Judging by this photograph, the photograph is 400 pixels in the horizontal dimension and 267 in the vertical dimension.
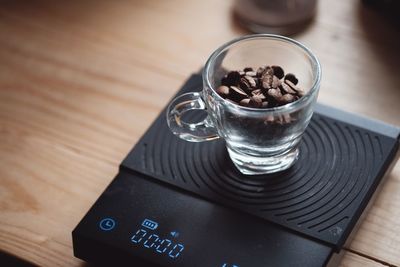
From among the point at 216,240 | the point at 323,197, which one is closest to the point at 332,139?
the point at 323,197

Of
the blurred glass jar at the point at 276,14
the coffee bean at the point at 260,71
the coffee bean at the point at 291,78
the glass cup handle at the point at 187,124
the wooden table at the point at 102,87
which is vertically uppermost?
the coffee bean at the point at 260,71

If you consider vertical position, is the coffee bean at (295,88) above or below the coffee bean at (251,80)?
below

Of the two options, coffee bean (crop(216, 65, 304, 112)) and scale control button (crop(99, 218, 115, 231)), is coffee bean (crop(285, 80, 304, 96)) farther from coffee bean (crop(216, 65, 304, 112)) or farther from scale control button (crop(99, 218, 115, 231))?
scale control button (crop(99, 218, 115, 231))

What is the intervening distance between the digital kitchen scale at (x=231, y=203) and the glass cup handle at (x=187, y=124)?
37 millimetres

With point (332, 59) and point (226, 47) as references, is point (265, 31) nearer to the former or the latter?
point (332, 59)

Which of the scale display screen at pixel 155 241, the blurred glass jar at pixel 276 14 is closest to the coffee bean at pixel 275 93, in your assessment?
the scale display screen at pixel 155 241

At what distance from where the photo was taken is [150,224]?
0.73 m

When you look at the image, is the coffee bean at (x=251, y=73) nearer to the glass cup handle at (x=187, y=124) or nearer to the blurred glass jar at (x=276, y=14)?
the glass cup handle at (x=187, y=124)

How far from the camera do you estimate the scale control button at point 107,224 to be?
72 centimetres

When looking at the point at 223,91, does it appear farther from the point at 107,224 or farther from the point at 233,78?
the point at 107,224

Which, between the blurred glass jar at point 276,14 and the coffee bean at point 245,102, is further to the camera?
the blurred glass jar at point 276,14

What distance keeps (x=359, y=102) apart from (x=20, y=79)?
448mm

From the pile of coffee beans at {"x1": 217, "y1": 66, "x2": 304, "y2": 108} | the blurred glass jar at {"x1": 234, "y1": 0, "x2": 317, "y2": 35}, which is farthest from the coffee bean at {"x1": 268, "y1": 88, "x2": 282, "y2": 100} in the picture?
the blurred glass jar at {"x1": 234, "y1": 0, "x2": 317, "y2": 35}

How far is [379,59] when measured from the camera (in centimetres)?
97
